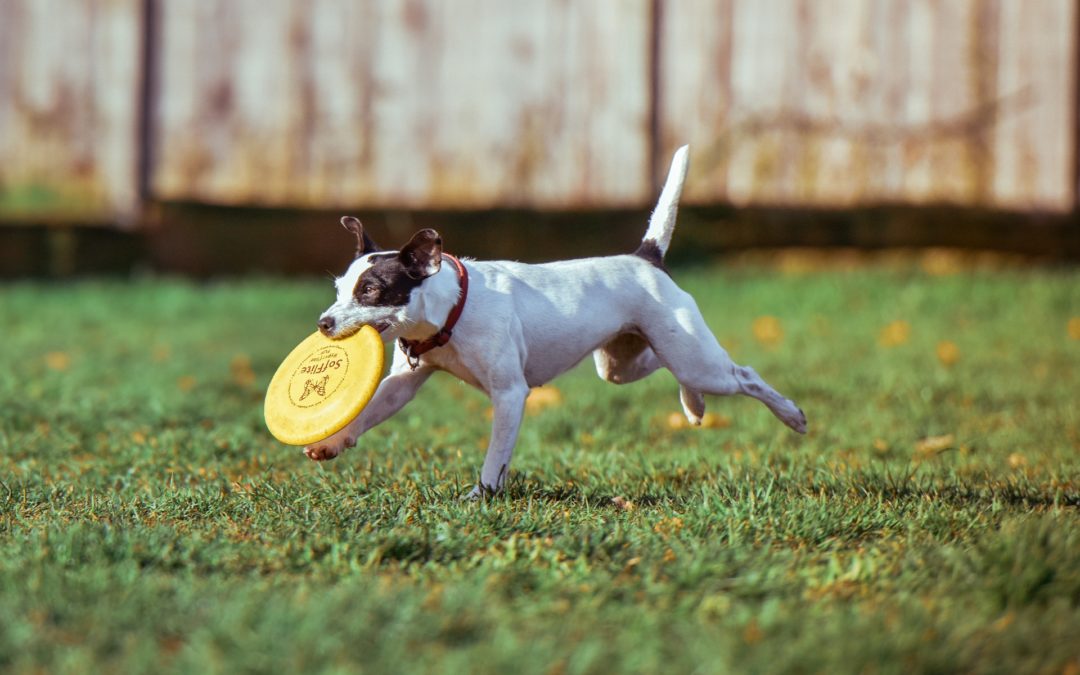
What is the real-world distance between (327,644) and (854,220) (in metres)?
7.52

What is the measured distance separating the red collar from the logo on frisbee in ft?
0.70

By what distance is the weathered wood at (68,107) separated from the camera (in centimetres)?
910

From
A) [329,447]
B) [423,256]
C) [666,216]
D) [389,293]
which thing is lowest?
[329,447]

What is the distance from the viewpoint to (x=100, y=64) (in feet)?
30.2

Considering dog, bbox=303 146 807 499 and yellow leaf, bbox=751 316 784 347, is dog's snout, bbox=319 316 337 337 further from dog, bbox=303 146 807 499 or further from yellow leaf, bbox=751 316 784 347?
yellow leaf, bbox=751 316 784 347

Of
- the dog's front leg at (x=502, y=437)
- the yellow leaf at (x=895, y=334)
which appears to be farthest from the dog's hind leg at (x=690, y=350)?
the yellow leaf at (x=895, y=334)

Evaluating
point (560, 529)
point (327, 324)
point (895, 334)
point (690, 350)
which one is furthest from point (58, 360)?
point (895, 334)

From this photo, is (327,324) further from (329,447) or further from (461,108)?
(461,108)

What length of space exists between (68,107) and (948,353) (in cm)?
644

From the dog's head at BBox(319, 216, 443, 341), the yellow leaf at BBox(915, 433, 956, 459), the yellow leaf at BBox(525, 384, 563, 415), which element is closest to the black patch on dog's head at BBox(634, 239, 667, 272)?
the dog's head at BBox(319, 216, 443, 341)

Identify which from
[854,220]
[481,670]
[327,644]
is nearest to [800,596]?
[481,670]

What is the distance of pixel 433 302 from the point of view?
370 cm

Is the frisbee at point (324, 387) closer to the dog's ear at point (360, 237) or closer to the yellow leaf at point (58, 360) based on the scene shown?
the dog's ear at point (360, 237)

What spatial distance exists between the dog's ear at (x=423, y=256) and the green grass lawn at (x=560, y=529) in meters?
0.66
